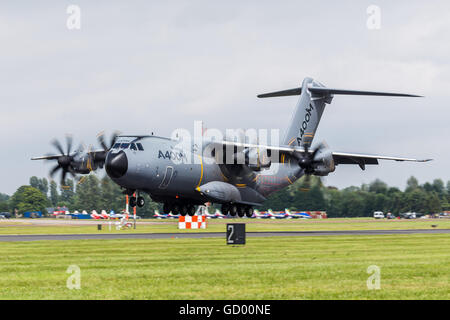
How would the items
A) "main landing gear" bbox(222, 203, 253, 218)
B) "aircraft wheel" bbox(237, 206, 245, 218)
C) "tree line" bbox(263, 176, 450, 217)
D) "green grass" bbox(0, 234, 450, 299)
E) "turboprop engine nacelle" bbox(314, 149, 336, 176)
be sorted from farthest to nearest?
"tree line" bbox(263, 176, 450, 217)
"aircraft wheel" bbox(237, 206, 245, 218)
"main landing gear" bbox(222, 203, 253, 218)
"turboprop engine nacelle" bbox(314, 149, 336, 176)
"green grass" bbox(0, 234, 450, 299)

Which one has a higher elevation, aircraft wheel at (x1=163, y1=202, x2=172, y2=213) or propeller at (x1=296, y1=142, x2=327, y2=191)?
propeller at (x1=296, y1=142, x2=327, y2=191)

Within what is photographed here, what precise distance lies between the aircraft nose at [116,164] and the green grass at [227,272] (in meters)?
5.68

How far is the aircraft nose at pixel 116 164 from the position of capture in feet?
113

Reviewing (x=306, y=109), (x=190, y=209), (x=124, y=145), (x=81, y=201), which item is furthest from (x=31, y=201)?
(x=124, y=145)

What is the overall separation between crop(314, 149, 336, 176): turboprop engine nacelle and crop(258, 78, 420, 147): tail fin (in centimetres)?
686

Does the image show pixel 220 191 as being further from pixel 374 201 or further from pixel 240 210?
pixel 374 201

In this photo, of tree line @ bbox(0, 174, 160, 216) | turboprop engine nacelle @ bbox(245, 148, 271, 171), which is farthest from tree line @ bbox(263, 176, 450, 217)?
turboprop engine nacelle @ bbox(245, 148, 271, 171)

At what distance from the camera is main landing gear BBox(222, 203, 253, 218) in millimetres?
A: 45031

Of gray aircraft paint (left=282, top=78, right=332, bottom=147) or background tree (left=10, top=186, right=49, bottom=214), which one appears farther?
background tree (left=10, top=186, right=49, bottom=214)

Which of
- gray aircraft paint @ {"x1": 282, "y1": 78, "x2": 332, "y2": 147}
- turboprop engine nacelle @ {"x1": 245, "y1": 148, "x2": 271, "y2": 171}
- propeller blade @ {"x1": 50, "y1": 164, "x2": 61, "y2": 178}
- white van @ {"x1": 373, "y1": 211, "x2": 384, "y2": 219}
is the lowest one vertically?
white van @ {"x1": 373, "y1": 211, "x2": 384, "y2": 219}

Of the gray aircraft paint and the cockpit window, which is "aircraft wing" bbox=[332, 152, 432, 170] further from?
the cockpit window

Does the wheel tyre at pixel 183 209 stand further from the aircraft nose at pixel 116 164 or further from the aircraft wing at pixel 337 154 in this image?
the aircraft nose at pixel 116 164

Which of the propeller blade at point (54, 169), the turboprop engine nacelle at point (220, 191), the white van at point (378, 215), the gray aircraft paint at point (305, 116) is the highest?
the gray aircraft paint at point (305, 116)

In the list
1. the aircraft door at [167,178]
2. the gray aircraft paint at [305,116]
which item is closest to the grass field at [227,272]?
the aircraft door at [167,178]
